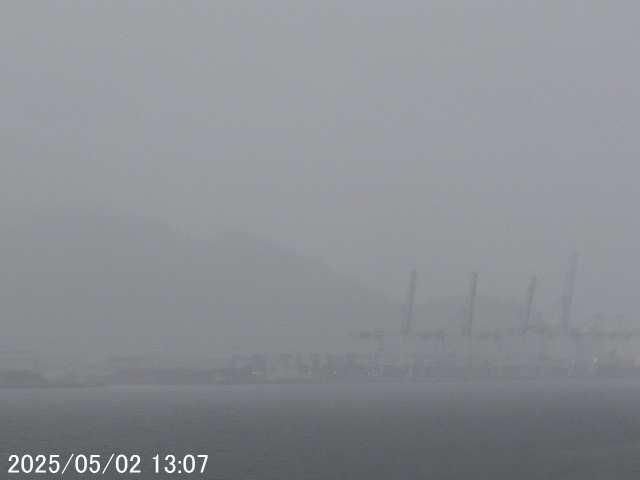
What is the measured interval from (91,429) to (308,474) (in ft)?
254

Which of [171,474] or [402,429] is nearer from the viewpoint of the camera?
[171,474]

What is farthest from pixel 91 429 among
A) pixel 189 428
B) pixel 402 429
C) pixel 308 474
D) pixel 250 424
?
pixel 308 474

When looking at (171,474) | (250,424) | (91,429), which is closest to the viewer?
(171,474)

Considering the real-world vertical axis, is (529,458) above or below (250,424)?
below

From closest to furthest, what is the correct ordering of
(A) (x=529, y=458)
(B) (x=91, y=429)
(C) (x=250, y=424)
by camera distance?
(A) (x=529, y=458)
(B) (x=91, y=429)
(C) (x=250, y=424)

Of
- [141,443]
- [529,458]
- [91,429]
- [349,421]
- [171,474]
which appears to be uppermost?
[349,421]

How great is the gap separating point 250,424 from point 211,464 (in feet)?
259

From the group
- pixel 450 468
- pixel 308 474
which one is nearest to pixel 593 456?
pixel 450 468

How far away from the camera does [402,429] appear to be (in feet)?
540

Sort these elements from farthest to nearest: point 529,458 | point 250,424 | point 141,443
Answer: point 250,424 → point 141,443 → point 529,458

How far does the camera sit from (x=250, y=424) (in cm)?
17862

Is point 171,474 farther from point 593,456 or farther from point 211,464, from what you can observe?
point 593,456

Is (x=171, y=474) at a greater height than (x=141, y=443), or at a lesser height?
lesser

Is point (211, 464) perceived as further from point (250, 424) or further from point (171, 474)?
point (250, 424)
